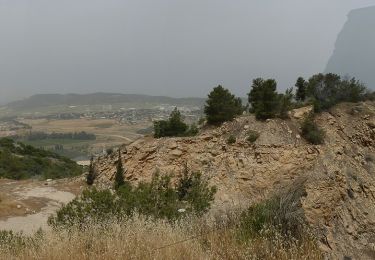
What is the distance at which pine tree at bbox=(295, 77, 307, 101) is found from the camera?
27106mm

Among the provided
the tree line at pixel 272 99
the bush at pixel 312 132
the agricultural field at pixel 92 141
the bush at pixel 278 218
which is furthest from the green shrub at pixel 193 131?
the agricultural field at pixel 92 141

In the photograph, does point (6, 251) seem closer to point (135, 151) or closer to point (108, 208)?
point (108, 208)

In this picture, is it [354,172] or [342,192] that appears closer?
[342,192]

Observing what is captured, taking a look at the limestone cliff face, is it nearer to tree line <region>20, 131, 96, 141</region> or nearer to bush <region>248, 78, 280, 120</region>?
bush <region>248, 78, 280, 120</region>

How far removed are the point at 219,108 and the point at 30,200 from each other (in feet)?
36.3

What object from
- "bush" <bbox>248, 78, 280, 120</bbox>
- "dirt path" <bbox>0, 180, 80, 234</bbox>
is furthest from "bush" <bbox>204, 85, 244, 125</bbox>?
"dirt path" <bbox>0, 180, 80, 234</bbox>

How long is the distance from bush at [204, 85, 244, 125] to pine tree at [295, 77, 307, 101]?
547cm

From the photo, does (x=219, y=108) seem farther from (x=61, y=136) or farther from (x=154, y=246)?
(x=61, y=136)

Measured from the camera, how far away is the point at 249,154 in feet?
70.7

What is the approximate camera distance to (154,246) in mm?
4984

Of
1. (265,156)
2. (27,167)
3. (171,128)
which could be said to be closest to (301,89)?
(265,156)

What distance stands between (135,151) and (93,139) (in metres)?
117

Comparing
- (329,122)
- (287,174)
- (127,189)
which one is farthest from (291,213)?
(329,122)

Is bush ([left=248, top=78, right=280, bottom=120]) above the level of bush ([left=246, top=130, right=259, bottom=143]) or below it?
above
